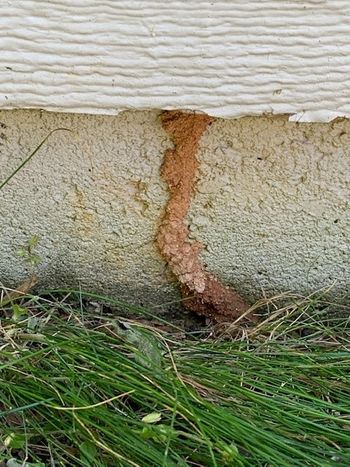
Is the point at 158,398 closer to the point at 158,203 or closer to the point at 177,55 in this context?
the point at 158,203

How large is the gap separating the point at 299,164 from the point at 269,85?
19 cm

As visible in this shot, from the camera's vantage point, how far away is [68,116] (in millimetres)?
1073

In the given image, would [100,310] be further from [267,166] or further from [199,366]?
[267,166]

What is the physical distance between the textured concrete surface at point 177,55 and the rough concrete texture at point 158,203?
0.09m

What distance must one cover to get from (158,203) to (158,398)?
0.35 metres

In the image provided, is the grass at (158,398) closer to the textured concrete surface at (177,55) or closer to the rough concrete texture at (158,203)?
the rough concrete texture at (158,203)

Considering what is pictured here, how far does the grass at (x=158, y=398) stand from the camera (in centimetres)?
89

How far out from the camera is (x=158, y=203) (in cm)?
116

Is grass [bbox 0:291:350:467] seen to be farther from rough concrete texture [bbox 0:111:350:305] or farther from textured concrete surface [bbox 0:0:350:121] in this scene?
textured concrete surface [bbox 0:0:350:121]

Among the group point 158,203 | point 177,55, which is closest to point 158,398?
point 158,203

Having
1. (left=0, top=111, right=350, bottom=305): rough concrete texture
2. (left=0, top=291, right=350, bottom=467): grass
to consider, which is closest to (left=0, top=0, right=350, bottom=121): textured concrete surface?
(left=0, top=111, right=350, bottom=305): rough concrete texture

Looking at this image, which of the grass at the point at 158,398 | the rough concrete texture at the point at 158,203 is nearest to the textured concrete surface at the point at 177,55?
the rough concrete texture at the point at 158,203

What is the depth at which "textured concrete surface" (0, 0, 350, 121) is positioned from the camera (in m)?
0.92

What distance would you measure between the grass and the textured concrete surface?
0.34m
